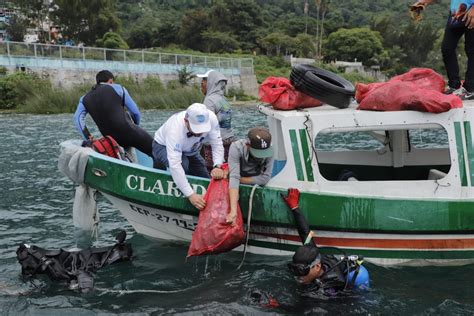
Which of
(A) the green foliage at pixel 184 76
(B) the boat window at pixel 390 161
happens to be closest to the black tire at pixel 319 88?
(B) the boat window at pixel 390 161

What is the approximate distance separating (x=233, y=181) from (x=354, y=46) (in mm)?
75996

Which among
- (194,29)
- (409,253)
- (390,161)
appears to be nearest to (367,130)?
(409,253)

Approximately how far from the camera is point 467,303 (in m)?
5.56

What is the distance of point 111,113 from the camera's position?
746 cm

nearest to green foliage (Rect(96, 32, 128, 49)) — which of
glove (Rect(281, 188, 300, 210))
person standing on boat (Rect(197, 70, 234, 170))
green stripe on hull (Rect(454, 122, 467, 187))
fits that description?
person standing on boat (Rect(197, 70, 234, 170))

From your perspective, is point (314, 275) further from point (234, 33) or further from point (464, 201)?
point (234, 33)

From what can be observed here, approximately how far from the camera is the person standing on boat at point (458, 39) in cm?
649

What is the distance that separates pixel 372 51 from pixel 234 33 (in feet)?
70.5

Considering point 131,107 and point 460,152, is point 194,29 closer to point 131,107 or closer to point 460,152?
point 131,107

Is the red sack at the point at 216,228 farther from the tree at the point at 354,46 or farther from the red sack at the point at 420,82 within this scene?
the tree at the point at 354,46

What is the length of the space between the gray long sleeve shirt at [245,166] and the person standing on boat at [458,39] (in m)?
2.64

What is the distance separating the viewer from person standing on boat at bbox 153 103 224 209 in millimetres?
5867

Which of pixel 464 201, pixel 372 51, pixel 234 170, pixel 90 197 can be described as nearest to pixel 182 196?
pixel 234 170

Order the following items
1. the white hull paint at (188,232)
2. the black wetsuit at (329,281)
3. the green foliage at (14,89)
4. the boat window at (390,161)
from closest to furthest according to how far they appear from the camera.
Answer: the black wetsuit at (329,281), the white hull paint at (188,232), the boat window at (390,161), the green foliage at (14,89)
